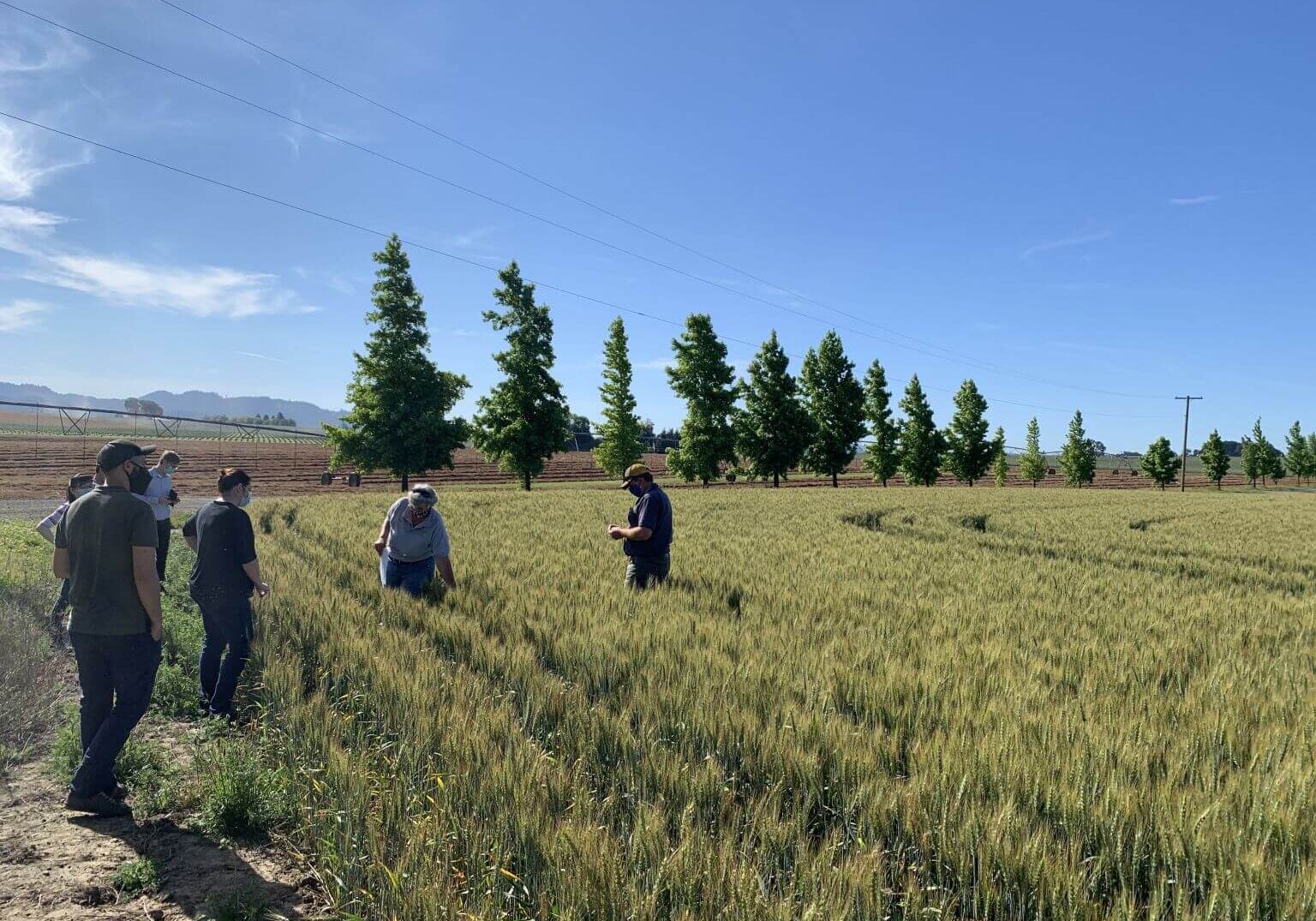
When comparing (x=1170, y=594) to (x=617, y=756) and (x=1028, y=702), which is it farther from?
(x=617, y=756)

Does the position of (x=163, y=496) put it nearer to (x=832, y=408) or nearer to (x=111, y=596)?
(x=111, y=596)

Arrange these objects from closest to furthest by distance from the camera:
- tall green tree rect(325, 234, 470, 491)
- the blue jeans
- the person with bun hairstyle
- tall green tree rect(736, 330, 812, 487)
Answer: the person with bun hairstyle, the blue jeans, tall green tree rect(325, 234, 470, 491), tall green tree rect(736, 330, 812, 487)

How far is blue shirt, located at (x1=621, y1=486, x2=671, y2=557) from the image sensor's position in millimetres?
8711

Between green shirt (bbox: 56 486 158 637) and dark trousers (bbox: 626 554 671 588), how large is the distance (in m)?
5.49

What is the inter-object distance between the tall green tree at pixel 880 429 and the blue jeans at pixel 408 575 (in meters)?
60.8

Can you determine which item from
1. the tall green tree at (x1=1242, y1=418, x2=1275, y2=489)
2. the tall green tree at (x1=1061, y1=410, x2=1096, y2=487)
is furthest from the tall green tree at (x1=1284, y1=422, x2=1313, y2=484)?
the tall green tree at (x1=1061, y1=410, x2=1096, y2=487)

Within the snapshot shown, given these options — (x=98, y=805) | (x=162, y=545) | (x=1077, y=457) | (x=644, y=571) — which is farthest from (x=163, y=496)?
(x=1077, y=457)

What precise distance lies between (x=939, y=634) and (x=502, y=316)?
1631 inches

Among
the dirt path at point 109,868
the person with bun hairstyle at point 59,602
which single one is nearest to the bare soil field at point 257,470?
the person with bun hairstyle at point 59,602

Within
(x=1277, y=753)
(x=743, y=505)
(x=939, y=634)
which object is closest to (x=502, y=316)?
(x=743, y=505)

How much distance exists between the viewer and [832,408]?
59.4m

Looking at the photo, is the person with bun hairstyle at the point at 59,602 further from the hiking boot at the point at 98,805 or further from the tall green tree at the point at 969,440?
the tall green tree at the point at 969,440

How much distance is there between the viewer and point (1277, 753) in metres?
3.79

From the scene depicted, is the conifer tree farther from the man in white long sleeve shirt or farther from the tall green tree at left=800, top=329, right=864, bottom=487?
the man in white long sleeve shirt
